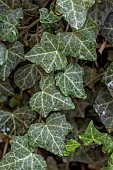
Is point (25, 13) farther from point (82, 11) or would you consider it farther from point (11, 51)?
point (82, 11)

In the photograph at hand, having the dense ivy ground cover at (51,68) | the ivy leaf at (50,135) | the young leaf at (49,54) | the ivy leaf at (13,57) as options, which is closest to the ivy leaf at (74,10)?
the dense ivy ground cover at (51,68)

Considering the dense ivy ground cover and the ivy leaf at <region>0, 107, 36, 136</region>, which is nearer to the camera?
the dense ivy ground cover

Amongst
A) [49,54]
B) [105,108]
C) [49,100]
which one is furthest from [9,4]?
[105,108]

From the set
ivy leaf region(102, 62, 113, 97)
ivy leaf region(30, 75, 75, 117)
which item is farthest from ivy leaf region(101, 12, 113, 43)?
ivy leaf region(30, 75, 75, 117)

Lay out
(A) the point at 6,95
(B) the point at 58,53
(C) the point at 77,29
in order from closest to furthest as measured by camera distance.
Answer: (C) the point at 77,29 < (B) the point at 58,53 < (A) the point at 6,95

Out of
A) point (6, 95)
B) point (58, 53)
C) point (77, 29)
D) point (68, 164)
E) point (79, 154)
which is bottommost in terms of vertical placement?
point (68, 164)

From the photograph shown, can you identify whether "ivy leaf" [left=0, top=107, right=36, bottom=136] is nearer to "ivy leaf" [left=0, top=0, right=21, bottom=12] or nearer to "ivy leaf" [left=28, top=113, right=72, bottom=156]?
"ivy leaf" [left=28, top=113, right=72, bottom=156]

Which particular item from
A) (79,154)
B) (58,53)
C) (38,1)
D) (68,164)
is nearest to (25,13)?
(38,1)

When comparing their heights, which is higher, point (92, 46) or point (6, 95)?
point (92, 46)
